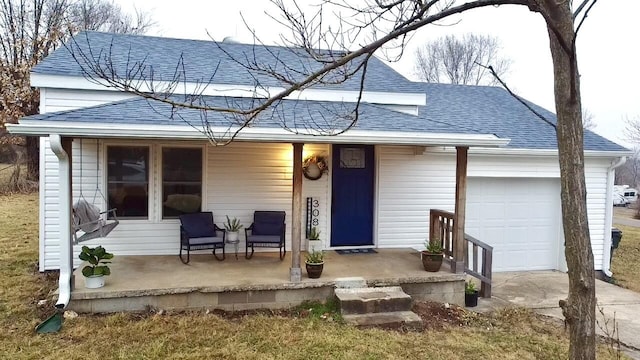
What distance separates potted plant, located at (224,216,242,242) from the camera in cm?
703

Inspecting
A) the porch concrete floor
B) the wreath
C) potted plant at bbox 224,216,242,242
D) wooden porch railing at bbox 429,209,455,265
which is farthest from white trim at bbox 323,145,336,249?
wooden porch railing at bbox 429,209,455,265

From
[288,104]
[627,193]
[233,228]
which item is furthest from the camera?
[627,193]

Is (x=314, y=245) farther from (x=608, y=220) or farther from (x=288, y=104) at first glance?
(x=608, y=220)

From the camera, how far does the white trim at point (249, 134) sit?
16.1ft

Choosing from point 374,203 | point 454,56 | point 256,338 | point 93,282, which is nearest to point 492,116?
point 374,203

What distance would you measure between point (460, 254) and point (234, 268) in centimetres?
319

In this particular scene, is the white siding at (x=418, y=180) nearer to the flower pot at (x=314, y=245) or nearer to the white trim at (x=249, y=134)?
the flower pot at (x=314, y=245)

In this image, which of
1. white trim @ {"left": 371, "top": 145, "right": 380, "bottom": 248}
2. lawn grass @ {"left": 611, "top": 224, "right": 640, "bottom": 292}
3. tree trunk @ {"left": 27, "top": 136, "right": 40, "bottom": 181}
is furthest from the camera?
tree trunk @ {"left": 27, "top": 136, "right": 40, "bottom": 181}

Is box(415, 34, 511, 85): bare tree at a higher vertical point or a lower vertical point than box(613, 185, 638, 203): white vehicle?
higher

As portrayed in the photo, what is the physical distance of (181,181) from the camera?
7211mm

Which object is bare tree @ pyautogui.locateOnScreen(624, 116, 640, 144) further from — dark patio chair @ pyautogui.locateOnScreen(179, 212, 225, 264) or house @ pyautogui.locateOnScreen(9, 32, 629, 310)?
dark patio chair @ pyautogui.locateOnScreen(179, 212, 225, 264)

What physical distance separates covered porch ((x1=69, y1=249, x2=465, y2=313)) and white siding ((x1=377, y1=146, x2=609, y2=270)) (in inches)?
47.8

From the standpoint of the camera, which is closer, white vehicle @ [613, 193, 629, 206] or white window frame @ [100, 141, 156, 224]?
white window frame @ [100, 141, 156, 224]

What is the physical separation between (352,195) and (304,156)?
3.68ft
